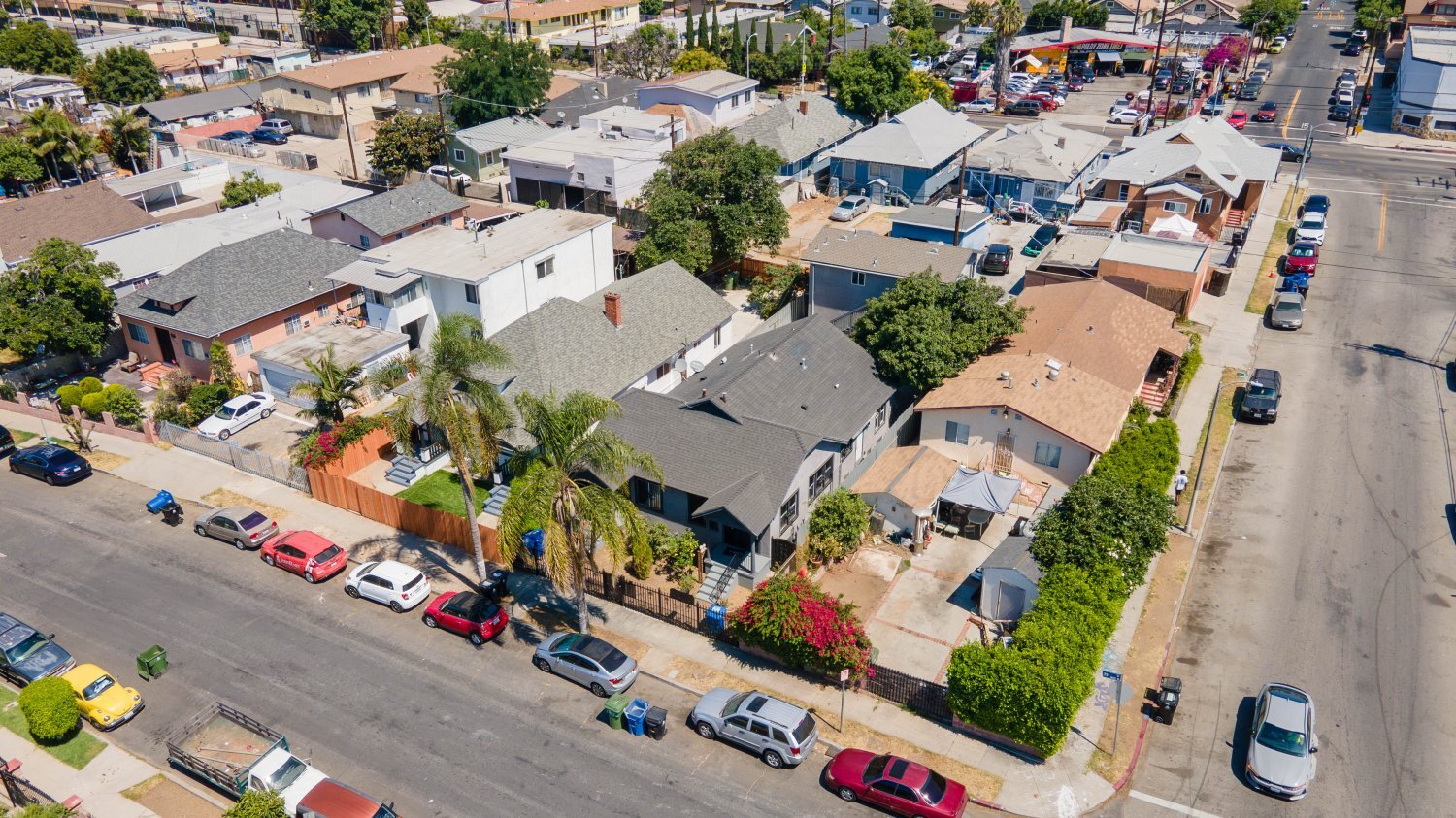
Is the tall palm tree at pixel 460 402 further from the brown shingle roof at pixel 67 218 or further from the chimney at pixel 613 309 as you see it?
the brown shingle roof at pixel 67 218

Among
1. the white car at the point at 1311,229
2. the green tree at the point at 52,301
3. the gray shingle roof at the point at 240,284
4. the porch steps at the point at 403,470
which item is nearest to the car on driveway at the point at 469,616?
the porch steps at the point at 403,470

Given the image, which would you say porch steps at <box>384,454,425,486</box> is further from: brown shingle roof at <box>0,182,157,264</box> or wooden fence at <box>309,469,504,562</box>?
brown shingle roof at <box>0,182,157,264</box>

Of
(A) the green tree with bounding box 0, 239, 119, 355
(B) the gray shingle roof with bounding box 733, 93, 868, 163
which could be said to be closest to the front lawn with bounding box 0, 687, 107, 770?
(A) the green tree with bounding box 0, 239, 119, 355

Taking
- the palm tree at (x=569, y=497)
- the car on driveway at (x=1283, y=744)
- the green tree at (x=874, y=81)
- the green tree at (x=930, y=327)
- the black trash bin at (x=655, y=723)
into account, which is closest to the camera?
the car on driveway at (x=1283, y=744)

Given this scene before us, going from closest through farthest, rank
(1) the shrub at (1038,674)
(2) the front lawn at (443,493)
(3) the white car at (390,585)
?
(1) the shrub at (1038,674) → (3) the white car at (390,585) → (2) the front lawn at (443,493)

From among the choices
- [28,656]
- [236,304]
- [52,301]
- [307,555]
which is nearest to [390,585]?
[307,555]

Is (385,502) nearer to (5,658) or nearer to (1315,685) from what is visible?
(5,658)

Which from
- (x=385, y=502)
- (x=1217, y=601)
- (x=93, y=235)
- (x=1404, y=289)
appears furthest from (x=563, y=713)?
(x=1404, y=289)
